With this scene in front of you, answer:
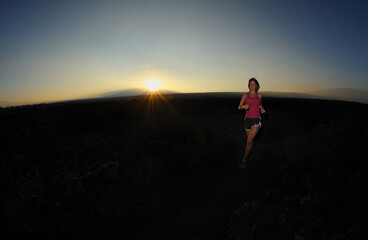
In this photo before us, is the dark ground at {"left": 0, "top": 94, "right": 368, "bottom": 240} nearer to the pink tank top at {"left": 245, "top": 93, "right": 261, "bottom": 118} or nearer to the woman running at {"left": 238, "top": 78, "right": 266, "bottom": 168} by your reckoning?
the woman running at {"left": 238, "top": 78, "right": 266, "bottom": 168}

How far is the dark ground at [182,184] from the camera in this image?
345 centimetres

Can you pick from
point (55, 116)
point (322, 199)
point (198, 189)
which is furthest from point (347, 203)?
point (55, 116)

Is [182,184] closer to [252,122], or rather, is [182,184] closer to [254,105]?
[252,122]

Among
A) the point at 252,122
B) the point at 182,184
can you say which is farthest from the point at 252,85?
the point at 182,184

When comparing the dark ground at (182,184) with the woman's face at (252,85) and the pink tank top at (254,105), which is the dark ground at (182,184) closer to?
the pink tank top at (254,105)

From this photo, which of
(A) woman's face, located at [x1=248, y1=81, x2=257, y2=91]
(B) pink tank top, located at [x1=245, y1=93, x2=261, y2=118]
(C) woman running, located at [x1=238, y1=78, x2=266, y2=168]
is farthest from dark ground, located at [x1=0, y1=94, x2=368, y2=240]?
(A) woman's face, located at [x1=248, y1=81, x2=257, y2=91]

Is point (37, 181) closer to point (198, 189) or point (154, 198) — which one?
point (154, 198)

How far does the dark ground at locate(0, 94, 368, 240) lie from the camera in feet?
11.3

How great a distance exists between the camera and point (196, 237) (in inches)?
153

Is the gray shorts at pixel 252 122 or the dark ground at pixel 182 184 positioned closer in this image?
the dark ground at pixel 182 184

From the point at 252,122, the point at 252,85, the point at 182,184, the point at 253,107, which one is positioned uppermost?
the point at 252,85

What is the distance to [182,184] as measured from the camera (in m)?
5.89

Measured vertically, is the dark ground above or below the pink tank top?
below

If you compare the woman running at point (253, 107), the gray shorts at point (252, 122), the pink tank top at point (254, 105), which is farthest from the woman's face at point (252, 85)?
the gray shorts at point (252, 122)
